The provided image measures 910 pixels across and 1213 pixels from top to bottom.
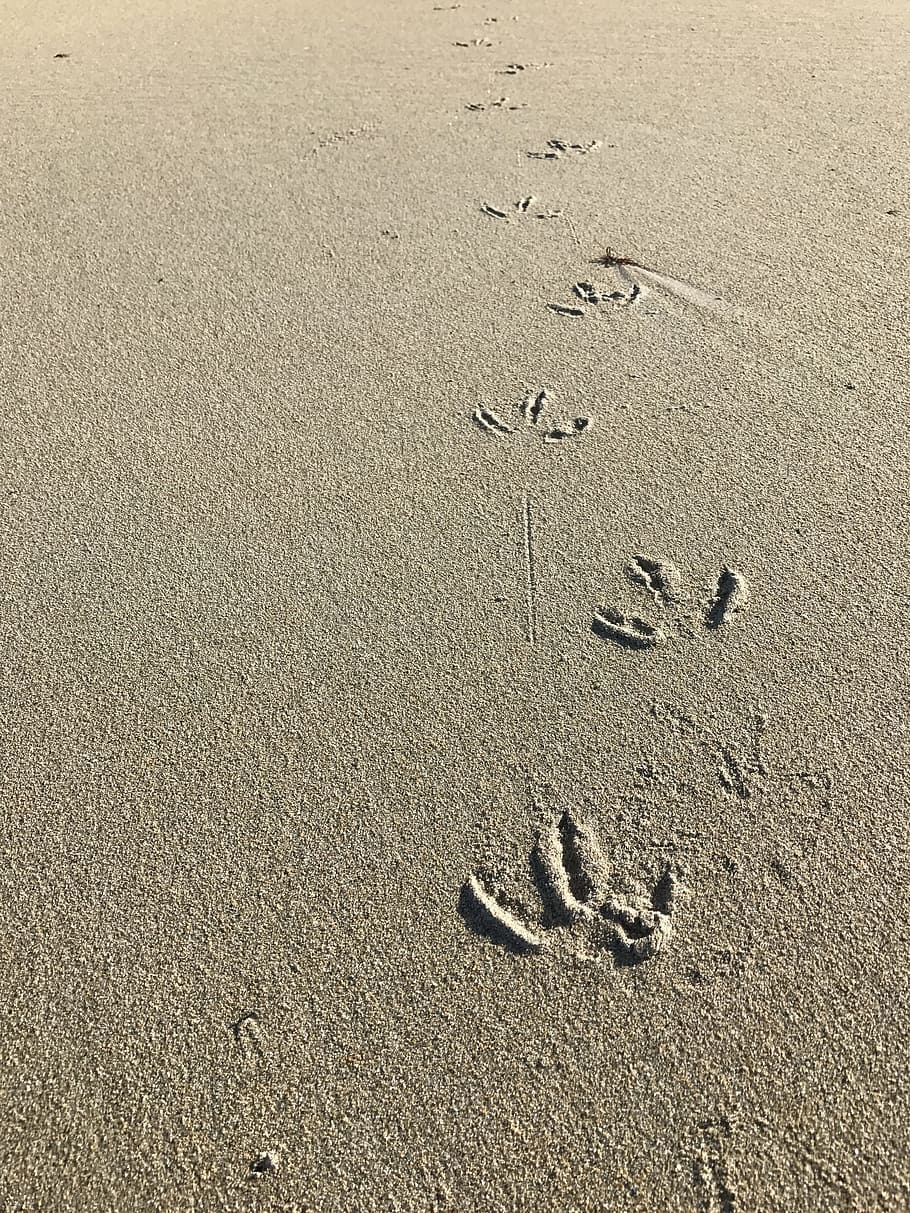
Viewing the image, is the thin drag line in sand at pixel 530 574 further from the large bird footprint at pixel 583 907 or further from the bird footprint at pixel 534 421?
the large bird footprint at pixel 583 907

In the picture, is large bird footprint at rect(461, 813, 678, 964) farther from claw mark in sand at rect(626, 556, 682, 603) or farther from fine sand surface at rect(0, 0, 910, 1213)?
claw mark in sand at rect(626, 556, 682, 603)

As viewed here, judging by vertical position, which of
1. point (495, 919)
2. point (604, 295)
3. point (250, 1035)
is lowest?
point (250, 1035)

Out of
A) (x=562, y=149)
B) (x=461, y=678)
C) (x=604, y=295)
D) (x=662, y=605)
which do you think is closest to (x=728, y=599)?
(x=662, y=605)

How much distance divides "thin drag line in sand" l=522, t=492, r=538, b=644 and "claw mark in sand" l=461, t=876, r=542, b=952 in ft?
1.52

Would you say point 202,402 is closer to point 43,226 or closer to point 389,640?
point 389,640

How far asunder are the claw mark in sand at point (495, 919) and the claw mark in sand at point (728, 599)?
63cm

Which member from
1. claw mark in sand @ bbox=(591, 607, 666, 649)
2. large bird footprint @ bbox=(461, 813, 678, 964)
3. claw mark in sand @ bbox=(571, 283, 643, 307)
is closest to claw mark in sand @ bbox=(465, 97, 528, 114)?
claw mark in sand @ bbox=(571, 283, 643, 307)

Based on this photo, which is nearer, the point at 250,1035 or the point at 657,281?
the point at 250,1035

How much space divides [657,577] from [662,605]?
0.22 ft

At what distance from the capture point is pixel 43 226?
8.76 ft

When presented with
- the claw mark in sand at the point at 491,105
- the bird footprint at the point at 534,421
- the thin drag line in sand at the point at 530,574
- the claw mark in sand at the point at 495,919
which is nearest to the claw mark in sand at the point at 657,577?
the thin drag line in sand at the point at 530,574

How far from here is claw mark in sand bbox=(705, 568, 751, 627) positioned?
5.11 ft

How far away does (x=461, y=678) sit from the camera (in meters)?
1.50

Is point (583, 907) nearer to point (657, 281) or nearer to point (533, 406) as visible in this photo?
point (533, 406)
